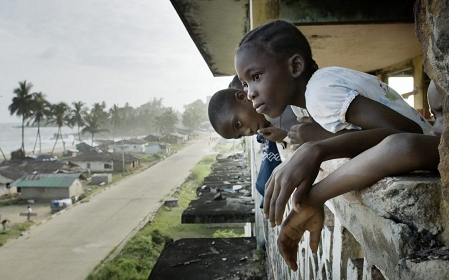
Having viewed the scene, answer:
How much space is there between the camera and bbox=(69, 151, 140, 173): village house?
52.8 meters

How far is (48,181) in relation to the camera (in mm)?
37594

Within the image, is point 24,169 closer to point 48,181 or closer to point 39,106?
point 48,181

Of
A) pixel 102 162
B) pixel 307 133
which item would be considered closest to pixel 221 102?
pixel 307 133

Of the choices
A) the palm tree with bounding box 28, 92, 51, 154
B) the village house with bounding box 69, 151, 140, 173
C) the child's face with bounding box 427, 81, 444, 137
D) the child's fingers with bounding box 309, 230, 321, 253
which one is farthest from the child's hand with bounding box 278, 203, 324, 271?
the palm tree with bounding box 28, 92, 51, 154

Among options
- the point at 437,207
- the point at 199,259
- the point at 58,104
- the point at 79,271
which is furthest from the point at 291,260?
the point at 58,104

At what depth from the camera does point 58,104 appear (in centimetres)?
6147

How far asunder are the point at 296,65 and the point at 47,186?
4078cm

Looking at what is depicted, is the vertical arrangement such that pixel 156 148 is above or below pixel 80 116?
below

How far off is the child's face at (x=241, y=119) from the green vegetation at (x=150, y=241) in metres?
19.3

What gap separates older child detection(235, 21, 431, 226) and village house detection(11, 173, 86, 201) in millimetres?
39229

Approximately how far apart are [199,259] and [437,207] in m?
5.26

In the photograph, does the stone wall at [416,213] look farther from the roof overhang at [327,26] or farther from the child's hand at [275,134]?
the roof overhang at [327,26]

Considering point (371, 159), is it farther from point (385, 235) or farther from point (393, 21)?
point (393, 21)

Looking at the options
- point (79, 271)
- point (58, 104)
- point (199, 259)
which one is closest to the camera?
point (199, 259)
